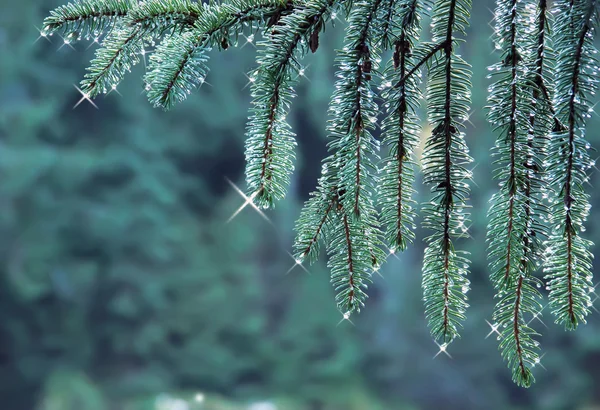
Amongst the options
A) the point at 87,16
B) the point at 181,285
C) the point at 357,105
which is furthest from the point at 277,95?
the point at 181,285

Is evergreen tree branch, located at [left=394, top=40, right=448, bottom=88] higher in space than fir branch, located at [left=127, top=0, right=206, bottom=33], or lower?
lower

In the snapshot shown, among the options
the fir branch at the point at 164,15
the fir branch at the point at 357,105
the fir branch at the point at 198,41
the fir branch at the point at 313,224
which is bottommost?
the fir branch at the point at 313,224

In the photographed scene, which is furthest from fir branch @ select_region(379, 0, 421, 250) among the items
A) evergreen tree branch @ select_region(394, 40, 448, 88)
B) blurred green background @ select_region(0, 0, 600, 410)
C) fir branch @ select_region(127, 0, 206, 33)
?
blurred green background @ select_region(0, 0, 600, 410)

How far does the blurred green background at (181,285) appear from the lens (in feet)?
14.1

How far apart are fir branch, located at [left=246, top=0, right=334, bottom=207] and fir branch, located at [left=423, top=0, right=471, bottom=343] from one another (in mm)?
92

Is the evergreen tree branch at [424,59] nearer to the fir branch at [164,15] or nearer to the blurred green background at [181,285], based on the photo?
the fir branch at [164,15]

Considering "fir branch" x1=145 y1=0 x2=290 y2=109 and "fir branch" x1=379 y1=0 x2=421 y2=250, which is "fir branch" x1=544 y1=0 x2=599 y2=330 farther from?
"fir branch" x1=145 y1=0 x2=290 y2=109

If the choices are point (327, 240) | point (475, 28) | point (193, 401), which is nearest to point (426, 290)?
point (327, 240)

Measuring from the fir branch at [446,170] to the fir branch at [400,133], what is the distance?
0.01 metres

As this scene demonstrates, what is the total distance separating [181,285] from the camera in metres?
4.68

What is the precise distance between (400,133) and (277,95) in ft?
0.32

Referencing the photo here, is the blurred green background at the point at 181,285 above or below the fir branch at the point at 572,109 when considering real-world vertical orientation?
above

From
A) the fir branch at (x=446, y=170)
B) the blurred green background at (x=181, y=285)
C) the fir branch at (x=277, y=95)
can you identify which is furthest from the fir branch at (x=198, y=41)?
the blurred green background at (x=181, y=285)

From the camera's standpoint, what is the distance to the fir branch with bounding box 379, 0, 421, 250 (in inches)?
18.1
